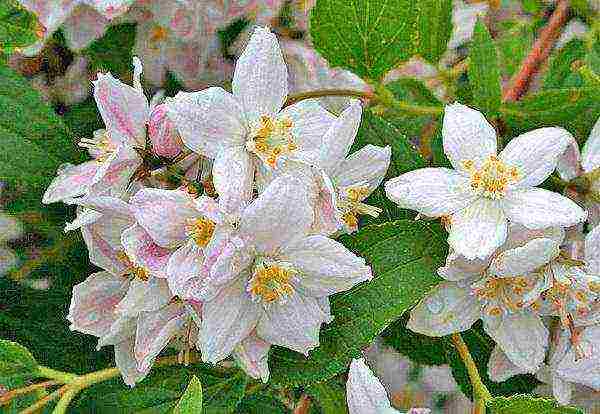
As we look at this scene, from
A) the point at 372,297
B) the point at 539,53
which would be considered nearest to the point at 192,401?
the point at 372,297

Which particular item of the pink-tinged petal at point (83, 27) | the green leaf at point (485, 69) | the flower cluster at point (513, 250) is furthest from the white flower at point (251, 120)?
the pink-tinged petal at point (83, 27)

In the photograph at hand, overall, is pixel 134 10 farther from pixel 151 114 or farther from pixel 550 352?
pixel 550 352

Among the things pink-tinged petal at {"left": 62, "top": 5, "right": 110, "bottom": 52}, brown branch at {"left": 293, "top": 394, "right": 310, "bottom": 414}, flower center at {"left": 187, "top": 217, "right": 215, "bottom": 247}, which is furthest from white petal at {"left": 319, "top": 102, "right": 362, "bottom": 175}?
pink-tinged petal at {"left": 62, "top": 5, "right": 110, "bottom": 52}

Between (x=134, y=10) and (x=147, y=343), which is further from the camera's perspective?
(x=134, y=10)

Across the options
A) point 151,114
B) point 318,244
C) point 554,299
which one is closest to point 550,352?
point 554,299

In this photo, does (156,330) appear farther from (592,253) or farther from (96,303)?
(592,253)
